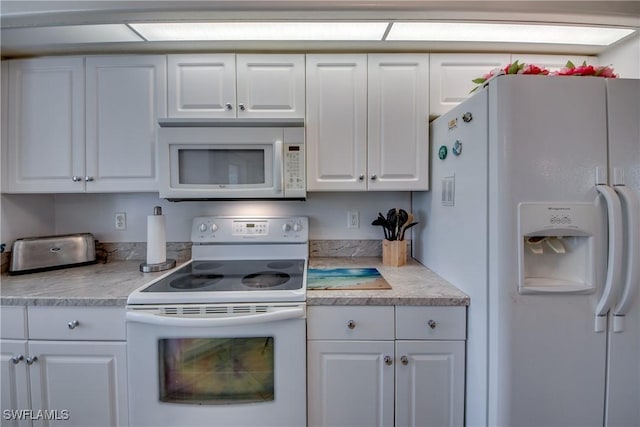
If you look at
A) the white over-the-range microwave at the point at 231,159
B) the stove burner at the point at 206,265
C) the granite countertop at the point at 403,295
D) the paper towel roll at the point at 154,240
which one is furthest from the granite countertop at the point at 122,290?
the white over-the-range microwave at the point at 231,159

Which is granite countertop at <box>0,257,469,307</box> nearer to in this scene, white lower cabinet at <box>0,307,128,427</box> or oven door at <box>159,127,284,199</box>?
white lower cabinet at <box>0,307,128,427</box>

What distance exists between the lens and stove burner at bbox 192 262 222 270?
5.32 ft

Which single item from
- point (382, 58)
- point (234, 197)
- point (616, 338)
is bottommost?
point (616, 338)

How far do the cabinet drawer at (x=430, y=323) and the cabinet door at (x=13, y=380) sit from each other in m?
1.71

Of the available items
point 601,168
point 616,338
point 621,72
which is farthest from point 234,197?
point 621,72

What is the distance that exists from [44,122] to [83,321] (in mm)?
1225

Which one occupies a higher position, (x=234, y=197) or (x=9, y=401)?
(x=234, y=197)

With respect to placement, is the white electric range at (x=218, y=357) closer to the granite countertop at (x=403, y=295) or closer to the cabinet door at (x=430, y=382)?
the granite countertop at (x=403, y=295)

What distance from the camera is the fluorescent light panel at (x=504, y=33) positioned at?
1358 millimetres

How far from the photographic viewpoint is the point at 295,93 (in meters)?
1.56

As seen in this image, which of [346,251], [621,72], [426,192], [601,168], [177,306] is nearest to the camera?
[601,168]

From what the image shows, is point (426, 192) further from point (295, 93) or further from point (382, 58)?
point (295, 93)

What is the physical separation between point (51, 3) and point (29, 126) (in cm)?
75

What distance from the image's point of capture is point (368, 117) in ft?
5.16
